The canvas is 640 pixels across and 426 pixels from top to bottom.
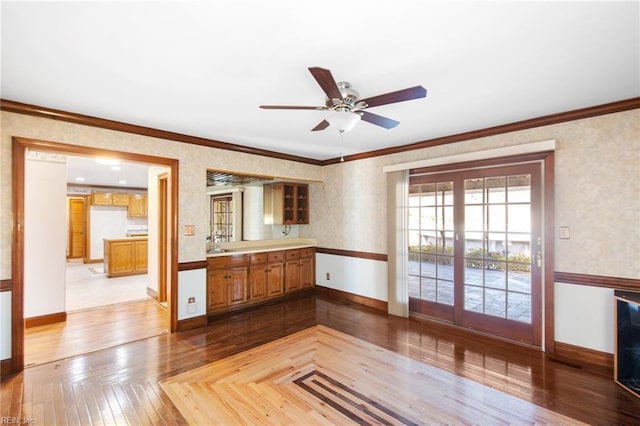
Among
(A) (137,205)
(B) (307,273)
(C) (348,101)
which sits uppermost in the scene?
(C) (348,101)

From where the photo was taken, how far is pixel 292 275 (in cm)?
552

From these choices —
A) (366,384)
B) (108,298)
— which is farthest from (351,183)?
(108,298)

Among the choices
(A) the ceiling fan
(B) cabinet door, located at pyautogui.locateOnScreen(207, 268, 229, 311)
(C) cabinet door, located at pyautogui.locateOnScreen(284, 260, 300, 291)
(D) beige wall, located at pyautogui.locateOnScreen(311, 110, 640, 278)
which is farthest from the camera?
(C) cabinet door, located at pyautogui.locateOnScreen(284, 260, 300, 291)

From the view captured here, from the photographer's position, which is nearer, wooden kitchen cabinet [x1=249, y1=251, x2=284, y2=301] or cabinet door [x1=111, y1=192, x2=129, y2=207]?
wooden kitchen cabinet [x1=249, y1=251, x2=284, y2=301]

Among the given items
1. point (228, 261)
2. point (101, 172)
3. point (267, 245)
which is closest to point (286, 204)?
point (267, 245)

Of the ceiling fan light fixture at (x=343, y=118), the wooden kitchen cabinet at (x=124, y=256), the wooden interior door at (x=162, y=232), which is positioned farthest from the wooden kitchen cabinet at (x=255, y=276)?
the wooden kitchen cabinet at (x=124, y=256)

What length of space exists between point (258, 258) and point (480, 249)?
3.31 metres

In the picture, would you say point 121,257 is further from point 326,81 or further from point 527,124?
point 527,124

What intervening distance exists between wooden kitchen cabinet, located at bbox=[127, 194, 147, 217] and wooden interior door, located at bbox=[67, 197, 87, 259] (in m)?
1.28

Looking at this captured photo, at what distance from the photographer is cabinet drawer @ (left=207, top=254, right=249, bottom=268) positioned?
4.37m

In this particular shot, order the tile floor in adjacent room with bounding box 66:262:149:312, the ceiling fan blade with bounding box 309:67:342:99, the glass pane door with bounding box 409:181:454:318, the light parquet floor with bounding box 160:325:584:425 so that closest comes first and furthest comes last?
the ceiling fan blade with bounding box 309:67:342:99 < the light parquet floor with bounding box 160:325:584:425 < the glass pane door with bounding box 409:181:454:318 < the tile floor in adjacent room with bounding box 66:262:149:312

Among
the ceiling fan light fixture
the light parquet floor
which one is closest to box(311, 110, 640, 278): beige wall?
the light parquet floor

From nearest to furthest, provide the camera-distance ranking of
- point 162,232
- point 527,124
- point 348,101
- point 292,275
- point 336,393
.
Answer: point 348,101, point 336,393, point 527,124, point 162,232, point 292,275

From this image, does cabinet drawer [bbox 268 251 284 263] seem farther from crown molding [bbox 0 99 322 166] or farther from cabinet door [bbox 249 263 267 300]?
crown molding [bbox 0 99 322 166]
